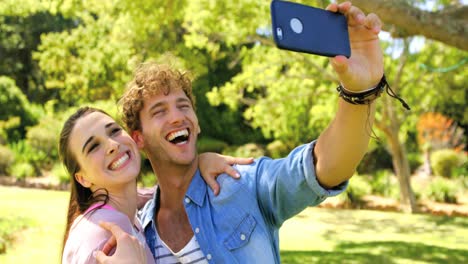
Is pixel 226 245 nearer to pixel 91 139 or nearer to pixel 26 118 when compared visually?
pixel 91 139

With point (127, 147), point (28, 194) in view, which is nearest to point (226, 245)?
point (127, 147)

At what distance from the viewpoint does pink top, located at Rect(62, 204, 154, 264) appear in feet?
6.01

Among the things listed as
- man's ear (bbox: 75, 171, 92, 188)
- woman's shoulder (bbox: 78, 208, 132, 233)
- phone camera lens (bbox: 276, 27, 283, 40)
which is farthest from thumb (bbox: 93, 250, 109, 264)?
phone camera lens (bbox: 276, 27, 283, 40)

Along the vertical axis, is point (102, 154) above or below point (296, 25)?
below

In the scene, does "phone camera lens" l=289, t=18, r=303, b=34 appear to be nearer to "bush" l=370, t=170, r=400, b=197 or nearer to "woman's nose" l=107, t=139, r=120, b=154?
"woman's nose" l=107, t=139, r=120, b=154

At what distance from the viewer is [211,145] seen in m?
20.6

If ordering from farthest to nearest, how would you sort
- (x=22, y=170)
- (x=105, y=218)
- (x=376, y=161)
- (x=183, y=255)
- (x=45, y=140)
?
(x=376, y=161) < (x=45, y=140) < (x=22, y=170) < (x=183, y=255) < (x=105, y=218)

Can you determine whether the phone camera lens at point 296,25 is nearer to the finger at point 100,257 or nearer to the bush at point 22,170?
the finger at point 100,257

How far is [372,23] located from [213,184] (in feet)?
2.82

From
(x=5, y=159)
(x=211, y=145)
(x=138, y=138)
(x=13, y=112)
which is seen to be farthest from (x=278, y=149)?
(x=138, y=138)

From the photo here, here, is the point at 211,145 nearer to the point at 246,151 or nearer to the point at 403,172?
the point at 246,151

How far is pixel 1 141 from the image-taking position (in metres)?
20.2

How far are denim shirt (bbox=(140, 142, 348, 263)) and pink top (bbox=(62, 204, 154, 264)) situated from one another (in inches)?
9.9

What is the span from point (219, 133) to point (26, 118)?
25.3 feet
